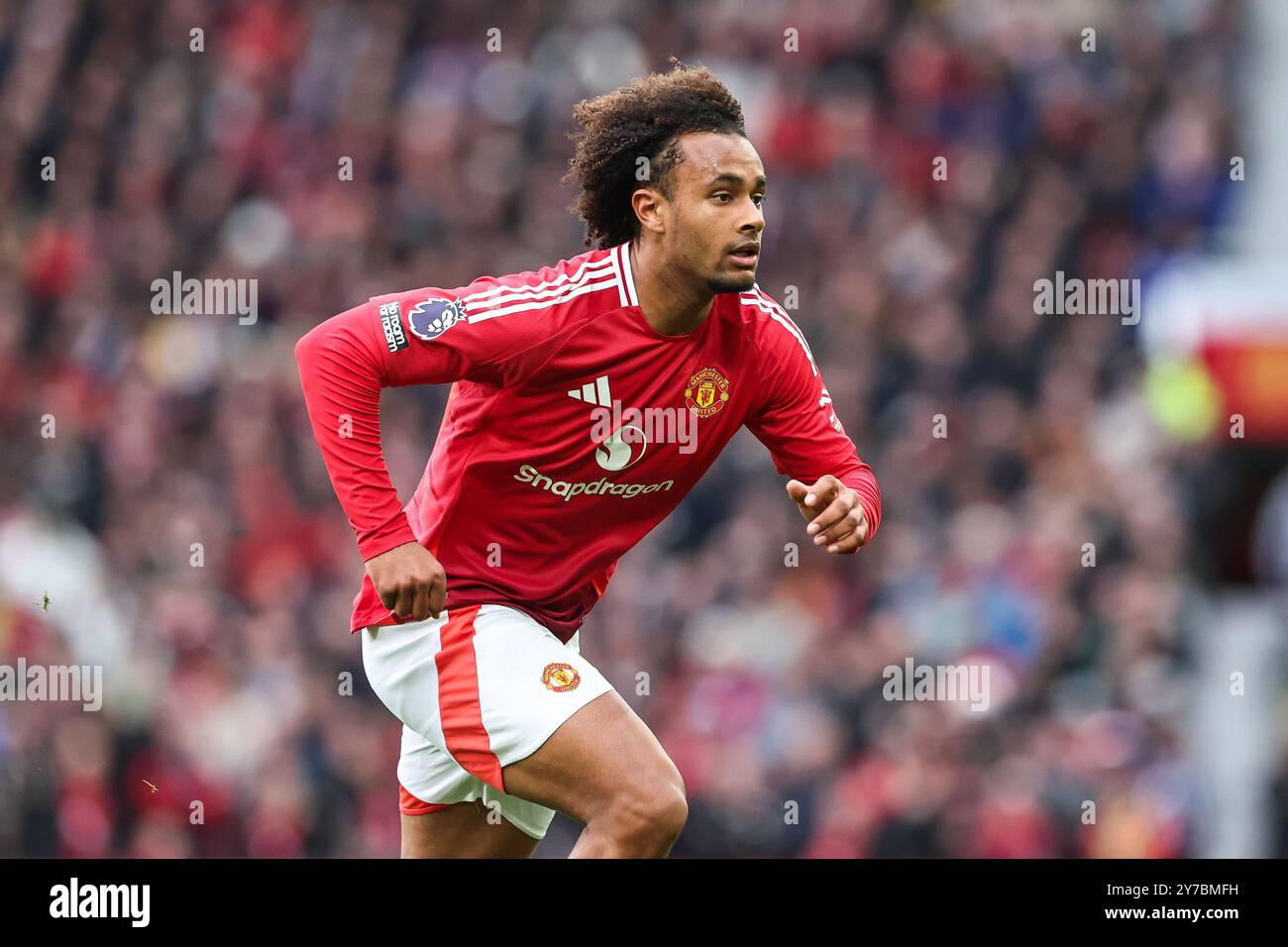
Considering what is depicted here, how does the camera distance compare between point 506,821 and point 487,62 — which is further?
point 487,62

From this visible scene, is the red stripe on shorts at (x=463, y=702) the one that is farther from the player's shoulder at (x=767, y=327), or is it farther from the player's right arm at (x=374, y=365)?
the player's shoulder at (x=767, y=327)

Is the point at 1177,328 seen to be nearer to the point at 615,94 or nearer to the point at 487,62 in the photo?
the point at 487,62

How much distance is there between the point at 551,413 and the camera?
16.7 feet

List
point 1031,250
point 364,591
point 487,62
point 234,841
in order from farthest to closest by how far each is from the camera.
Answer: point 487,62 → point 1031,250 → point 234,841 → point 364,591

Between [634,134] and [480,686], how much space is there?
1.60 m

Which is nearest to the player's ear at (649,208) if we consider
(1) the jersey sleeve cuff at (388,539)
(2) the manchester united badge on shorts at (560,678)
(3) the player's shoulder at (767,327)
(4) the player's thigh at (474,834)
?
(3) the player's shoulder at (767,327)

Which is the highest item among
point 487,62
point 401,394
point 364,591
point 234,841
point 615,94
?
point 487,62

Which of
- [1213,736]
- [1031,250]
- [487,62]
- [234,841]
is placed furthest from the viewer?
[487,62]

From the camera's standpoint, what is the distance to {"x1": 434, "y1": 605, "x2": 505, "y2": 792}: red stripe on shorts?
15.9ft

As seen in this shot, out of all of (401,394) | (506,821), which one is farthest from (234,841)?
(506,821)

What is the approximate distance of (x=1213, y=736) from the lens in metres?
9.47

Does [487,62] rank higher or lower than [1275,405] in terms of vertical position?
higher

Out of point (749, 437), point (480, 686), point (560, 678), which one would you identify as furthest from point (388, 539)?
point (749, 437)

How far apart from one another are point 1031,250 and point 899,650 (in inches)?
115
